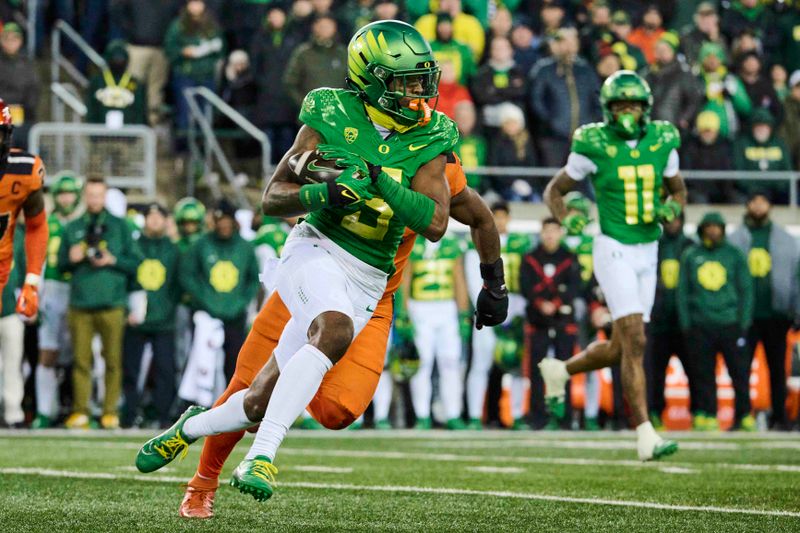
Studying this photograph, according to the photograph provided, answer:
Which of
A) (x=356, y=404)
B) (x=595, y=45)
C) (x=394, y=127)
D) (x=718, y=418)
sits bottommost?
(x=718, y=418)

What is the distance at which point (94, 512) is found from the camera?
6027mm

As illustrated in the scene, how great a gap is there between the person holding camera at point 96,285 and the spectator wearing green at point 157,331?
0.29 metres

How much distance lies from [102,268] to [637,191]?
4.84 m

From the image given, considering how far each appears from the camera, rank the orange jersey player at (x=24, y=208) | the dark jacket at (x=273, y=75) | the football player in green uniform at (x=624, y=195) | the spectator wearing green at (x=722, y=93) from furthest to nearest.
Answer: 1. the spectator wearing green at (x=722, y=93)
2. the dark jacket at (x=273, y=75)
3. the football player in green uniform at (x=624, y=195)
4. the orange jersey player at (x=24, y=208)

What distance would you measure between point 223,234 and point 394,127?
696 centimetres

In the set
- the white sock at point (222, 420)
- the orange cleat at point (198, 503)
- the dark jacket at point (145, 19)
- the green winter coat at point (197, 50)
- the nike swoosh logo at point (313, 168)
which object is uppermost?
the dark jacket at point (145, 19)

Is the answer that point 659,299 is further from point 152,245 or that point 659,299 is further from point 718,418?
point 152,245

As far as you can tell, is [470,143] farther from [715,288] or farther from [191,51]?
[715,288]

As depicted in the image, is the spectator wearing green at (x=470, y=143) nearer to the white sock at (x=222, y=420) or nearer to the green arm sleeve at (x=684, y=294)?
the green arm sleeve at (x=684, y=294)

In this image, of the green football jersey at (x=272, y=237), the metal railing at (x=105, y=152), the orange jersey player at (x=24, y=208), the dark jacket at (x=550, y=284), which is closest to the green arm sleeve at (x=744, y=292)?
the dark jacket at (x=550, y=284)

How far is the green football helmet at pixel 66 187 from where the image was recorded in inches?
494

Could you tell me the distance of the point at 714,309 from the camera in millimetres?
13000

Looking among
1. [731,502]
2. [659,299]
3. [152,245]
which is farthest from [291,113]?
[731,502]

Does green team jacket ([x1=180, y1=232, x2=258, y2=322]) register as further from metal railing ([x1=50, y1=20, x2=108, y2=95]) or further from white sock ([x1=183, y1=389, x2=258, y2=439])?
white sock ([x1=183, y1=389, x2=258, y2=439])
